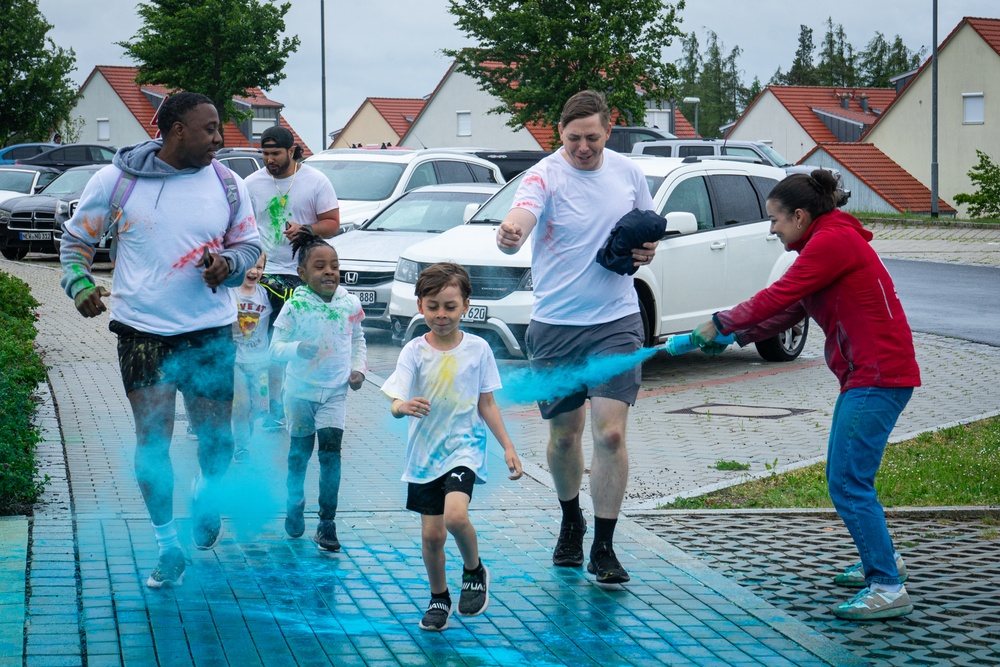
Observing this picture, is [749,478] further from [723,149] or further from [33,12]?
[33,12]

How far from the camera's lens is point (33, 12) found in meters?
47.1

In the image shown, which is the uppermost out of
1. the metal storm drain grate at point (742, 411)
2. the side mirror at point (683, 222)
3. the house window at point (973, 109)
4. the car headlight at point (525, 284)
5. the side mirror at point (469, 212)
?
the house window at point (973, 109)

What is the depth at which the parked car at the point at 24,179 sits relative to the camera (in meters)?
27.9

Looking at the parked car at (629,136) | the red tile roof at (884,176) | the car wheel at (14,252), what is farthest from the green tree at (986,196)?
the car wheel at (14,252)

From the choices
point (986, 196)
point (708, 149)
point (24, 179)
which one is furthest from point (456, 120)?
point (24, 179)

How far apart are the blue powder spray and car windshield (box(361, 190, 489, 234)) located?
8.98m

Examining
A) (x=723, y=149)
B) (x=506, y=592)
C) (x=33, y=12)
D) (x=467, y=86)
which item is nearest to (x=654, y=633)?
(x=506, y=592)

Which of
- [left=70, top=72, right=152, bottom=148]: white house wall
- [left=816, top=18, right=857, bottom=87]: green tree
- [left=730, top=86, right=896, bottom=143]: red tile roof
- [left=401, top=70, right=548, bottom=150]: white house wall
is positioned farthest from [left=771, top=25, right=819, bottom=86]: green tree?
[left=70, top=72, right=152, bottom=148]: white house wall

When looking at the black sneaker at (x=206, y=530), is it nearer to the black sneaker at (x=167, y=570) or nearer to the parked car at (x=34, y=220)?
the black sneaker at (x=167, y=570)

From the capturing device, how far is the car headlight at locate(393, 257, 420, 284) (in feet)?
41.9

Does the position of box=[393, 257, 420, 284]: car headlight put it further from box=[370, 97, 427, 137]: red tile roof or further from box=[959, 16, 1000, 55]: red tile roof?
box=[370, 97, 427, 137]: red tile roof

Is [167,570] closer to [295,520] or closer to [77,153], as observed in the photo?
[295,520]

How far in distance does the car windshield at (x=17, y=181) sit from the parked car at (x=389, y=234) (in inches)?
604

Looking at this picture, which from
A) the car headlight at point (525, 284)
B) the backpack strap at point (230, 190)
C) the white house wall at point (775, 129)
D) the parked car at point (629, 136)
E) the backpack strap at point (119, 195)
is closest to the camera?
the backpack strap at point (119, 195)
